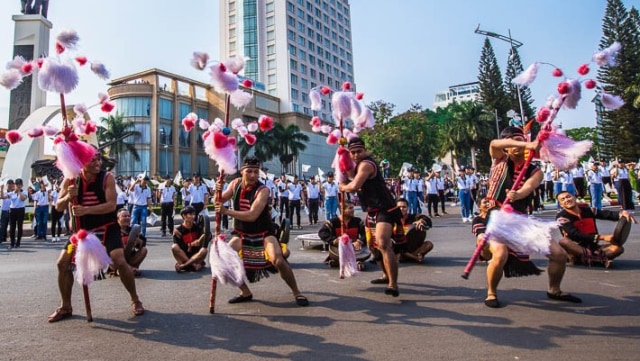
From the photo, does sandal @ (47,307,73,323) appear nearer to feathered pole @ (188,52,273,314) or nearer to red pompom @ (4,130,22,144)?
feathered pole @ (188,52,273,314)

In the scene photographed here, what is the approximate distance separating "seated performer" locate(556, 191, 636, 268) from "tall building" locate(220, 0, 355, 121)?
66.1 m

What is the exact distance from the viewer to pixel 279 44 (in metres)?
75.4

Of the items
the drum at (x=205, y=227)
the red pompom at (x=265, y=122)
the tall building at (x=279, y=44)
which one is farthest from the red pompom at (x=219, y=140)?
the tall building at (x=279, y=44)

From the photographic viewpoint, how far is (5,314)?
505 centimetres

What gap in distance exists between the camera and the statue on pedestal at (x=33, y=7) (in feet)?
131

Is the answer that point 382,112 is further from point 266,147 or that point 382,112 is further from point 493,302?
point 493,302

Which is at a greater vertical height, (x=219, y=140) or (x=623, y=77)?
(x=623, y=77)

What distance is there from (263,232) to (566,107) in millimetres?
3579

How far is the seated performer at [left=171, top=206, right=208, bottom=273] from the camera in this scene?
762cm

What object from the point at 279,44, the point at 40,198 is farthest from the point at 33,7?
the point at 279,44

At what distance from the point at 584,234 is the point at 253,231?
4.94 metres

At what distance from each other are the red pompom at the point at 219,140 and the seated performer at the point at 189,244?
3262mm

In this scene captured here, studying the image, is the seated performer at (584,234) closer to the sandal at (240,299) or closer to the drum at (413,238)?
the drum at (413,238)

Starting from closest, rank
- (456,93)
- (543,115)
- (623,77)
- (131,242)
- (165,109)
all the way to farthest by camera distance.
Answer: (543,115), (131,242), (623,77), (165,109), (456,93)
